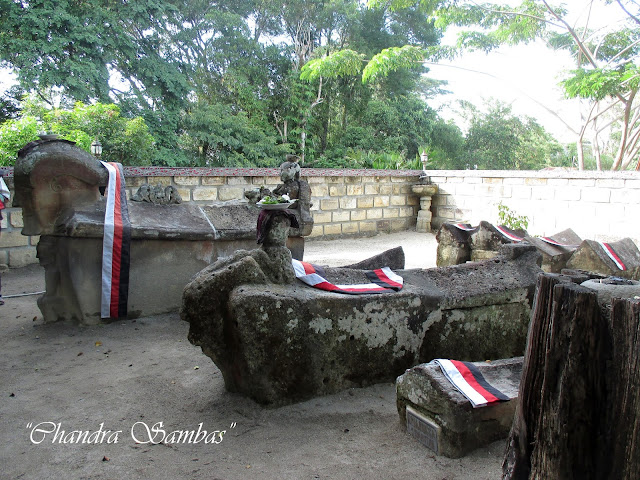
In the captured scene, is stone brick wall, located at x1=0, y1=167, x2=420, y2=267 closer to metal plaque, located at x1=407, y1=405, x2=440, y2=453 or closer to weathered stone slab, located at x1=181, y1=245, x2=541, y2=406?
weathered stone slab, located at x1=181, y1=245, x2=541, y2=406

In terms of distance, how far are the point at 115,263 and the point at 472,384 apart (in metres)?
3.21

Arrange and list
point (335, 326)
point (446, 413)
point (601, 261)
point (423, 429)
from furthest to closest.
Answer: point (601, 261) < point (335, 326) < point (423, 429) < point (446, 413)

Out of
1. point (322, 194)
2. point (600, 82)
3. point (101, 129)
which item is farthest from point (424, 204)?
point (101, 129)

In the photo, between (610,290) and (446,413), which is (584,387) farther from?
(446,413)

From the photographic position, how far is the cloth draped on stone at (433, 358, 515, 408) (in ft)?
7.63

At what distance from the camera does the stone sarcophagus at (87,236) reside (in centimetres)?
429

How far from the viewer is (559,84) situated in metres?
10.9

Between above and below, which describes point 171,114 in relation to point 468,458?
above

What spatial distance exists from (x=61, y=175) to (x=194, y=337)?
251 cm

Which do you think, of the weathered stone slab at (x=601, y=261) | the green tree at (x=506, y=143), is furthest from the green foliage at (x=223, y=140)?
the weathered stone slab at (x=601, y=261)

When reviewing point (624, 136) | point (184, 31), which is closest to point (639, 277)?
point (624, 136)

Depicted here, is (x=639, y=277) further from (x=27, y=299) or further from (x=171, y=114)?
(x=171, y=114)

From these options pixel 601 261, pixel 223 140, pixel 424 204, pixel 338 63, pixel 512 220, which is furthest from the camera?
pixel 223 140

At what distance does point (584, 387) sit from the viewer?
5.05 ft
